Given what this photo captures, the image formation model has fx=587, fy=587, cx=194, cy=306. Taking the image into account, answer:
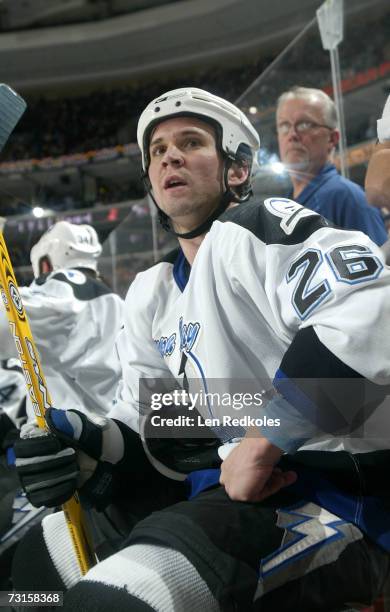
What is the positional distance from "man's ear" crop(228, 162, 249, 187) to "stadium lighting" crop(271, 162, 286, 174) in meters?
0.57

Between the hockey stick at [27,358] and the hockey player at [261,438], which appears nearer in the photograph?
the hockey player at [261,438]

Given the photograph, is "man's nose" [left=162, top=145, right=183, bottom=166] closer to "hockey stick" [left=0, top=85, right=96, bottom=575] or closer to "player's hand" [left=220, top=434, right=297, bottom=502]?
"hockey stick" [left=0, top=85, right=96, bottom=575]

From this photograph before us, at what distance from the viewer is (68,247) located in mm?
1607

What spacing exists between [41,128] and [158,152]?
5.11 ft

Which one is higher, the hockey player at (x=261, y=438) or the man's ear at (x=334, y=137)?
the man's ear at (x=334, y=137)

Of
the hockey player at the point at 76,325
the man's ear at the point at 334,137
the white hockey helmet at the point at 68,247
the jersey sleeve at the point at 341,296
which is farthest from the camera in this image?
the man's ear at the point at 334,137

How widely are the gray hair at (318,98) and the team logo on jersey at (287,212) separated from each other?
3.28 feet

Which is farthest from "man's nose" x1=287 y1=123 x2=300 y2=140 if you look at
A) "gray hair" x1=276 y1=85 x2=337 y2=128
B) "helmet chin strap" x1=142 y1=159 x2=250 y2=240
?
"helmet chin strap" x1=142 y1=159 x2=250 y2=240

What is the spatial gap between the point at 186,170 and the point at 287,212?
0.77ft

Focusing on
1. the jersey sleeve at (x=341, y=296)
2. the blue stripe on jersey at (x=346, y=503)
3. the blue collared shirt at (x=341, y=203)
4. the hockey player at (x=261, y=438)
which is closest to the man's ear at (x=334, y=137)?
the blue collared shirt at (x=341, y=203)

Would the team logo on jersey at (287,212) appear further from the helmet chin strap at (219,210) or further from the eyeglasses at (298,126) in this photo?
the eyeglasses at (298,126)

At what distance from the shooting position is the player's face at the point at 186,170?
947 mm

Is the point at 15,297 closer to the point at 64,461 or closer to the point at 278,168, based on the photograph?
the point at 64,461

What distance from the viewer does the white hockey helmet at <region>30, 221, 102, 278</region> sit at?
1254 mm
